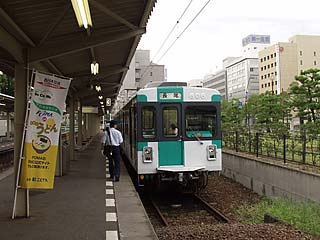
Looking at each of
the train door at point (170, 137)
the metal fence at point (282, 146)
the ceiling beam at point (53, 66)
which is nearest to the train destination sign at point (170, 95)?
the train door at point (170, 137)

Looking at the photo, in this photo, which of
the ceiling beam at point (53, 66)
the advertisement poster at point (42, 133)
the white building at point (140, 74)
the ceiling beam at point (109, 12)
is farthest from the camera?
the white building at point (140, 74)

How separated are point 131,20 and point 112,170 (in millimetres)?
4503

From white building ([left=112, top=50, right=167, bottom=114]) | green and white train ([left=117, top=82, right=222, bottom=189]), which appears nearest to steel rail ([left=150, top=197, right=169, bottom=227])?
green and white train ([left=117, top=82, right=222, bottom=189])

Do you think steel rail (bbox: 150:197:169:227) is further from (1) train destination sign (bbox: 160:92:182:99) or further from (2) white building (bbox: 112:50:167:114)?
(2) white building (bbox: 112:50:167:114)

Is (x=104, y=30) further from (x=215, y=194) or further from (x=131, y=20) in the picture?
(x=215, y=194)

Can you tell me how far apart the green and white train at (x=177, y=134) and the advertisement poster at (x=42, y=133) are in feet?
11.7

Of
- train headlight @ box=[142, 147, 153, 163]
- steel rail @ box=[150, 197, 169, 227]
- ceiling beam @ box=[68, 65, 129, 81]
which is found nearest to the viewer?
steel rail @ box=[150, 197, 169, 227]

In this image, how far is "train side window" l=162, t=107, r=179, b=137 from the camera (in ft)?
32.6

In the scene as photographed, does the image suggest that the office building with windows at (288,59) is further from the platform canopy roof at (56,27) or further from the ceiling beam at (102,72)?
the platform canopy roof at (56,27)

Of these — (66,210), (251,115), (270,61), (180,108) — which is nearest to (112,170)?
(180,108)

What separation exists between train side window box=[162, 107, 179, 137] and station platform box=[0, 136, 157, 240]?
162cm

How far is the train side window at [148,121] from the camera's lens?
32.6ft

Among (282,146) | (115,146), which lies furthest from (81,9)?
(282,146)

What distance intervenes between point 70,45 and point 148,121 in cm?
312
